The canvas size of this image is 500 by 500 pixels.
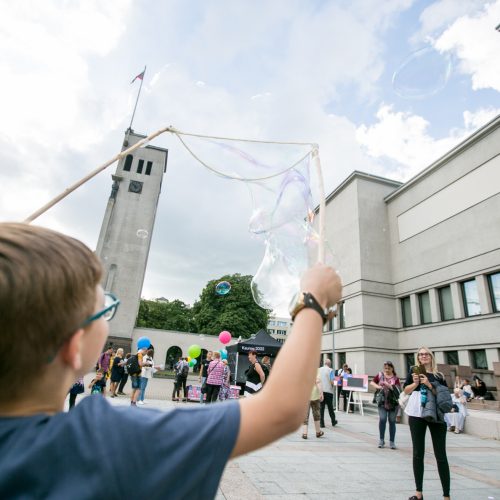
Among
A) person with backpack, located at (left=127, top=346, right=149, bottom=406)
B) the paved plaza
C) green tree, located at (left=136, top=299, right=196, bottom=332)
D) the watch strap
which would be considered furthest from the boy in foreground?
green tree, located at (left=136, top=299, right=196, bottom=332)

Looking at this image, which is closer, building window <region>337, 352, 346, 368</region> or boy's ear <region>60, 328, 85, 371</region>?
boy's ear <region>60, 328, 85, 371</region>

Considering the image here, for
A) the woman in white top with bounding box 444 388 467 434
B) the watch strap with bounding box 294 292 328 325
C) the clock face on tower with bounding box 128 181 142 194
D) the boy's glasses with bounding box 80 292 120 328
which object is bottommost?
the woman in white top with bounding box 444 388 467 434

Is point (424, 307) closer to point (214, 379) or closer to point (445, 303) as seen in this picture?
point (445, 303)

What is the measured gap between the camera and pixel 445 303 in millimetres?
25484

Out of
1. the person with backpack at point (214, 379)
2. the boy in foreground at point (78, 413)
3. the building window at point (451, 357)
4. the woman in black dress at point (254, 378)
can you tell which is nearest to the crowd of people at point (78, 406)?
the boy in foreground at point (78, 413)

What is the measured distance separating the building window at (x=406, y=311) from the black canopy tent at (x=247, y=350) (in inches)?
525

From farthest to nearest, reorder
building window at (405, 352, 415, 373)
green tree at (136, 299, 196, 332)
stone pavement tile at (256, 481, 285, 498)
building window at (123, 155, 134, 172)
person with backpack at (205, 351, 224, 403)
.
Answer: green tree at (136, 299, 196, 332)
building window at (123, 155, 134, 172)
building window at (405, 352, 415, 373)
person with backpack at (205, 351, 224, 403)
stone pavement tile at (256, 481, 285, 498)

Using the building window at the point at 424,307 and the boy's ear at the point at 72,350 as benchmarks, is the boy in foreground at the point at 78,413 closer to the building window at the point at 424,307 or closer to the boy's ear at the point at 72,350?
the boy's ear at the point at 72,350

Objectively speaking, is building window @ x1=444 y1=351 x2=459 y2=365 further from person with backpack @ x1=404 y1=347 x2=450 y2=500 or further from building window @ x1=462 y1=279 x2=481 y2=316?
person with backpack @ x1=404 y1=347 x2=450 y2=500

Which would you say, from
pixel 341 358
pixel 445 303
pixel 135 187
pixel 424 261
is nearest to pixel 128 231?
pixel 135 187

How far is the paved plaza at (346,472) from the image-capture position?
5.11m

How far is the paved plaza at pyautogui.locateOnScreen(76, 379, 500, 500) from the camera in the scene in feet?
16.8

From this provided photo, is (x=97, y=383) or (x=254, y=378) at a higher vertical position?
(x=254, y=378)

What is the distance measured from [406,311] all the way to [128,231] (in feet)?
101
